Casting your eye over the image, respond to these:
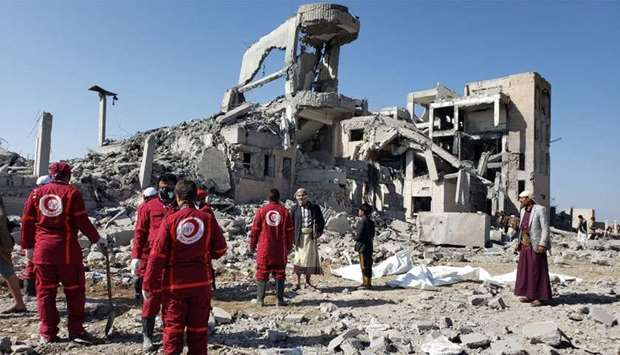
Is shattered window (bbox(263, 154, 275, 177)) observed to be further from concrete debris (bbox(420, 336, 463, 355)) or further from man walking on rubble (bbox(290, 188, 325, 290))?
concrete debris (bbox(420, 336, 463, 355))

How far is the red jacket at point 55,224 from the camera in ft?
14.6

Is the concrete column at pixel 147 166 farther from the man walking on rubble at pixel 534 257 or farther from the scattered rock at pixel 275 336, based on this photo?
the man walking on rubble at pixel 534 257

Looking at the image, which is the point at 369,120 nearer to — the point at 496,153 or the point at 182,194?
the point at 496,153

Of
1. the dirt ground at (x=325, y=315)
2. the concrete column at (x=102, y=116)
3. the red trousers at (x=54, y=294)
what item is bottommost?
the dirt ground at (x=325, y=315)

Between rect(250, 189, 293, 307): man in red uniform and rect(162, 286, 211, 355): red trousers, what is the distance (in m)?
2.73

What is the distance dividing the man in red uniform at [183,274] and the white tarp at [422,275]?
17.0 feet

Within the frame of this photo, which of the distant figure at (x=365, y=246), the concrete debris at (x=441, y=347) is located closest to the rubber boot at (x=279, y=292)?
the distant figure at (x=365, y=246)

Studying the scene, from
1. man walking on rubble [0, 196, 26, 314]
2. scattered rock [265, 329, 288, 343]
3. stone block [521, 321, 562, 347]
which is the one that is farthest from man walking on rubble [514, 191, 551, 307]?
man walking on rubble [0, 196, 26, 314]

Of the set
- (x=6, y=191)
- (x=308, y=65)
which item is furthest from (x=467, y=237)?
(x=308, y=65)

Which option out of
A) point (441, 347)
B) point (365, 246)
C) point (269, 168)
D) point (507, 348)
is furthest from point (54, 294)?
point (269, 168)

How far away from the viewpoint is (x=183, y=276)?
356 cm

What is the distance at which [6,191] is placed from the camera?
12.5 m

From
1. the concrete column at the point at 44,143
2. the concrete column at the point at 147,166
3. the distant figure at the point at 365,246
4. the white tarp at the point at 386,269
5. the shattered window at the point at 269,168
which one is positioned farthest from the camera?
the shattered window at the point at 269,168

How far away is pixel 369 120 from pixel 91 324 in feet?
96.0
